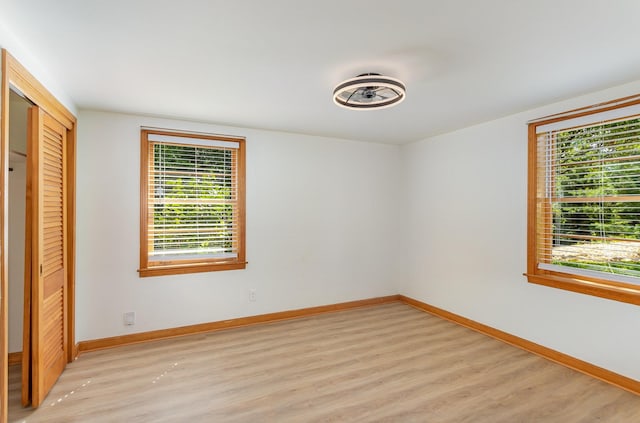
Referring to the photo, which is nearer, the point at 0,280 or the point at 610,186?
the point at 0,280

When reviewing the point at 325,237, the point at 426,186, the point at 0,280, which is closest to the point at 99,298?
the point at 0,280

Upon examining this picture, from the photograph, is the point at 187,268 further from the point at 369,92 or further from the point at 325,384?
the point at 369,92

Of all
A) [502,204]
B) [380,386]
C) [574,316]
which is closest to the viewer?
[380,386]

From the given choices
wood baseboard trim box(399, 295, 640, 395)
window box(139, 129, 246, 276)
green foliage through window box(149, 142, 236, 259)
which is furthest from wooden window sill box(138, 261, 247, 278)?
wood baseboard trim box(399, 295, 640, 395)

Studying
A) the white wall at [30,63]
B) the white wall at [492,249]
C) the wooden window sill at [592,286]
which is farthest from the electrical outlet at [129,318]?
the wooden window sill at [592,286]

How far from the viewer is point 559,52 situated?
2.01m

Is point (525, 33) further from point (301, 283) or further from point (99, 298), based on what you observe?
point (99, 298)

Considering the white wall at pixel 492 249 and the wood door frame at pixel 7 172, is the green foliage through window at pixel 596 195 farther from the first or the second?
the wood door frame at pixel 7 172

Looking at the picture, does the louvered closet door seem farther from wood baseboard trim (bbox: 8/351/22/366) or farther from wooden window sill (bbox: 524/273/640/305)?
wooden window sill (bbox: 524/273/640/305)

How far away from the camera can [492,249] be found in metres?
3.59

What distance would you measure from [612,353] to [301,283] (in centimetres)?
304

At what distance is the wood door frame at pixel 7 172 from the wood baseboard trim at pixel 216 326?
22 cm

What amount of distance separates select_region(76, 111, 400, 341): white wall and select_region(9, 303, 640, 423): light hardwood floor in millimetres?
436

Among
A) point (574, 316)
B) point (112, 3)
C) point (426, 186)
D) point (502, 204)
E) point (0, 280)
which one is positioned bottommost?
point (574, 316)
